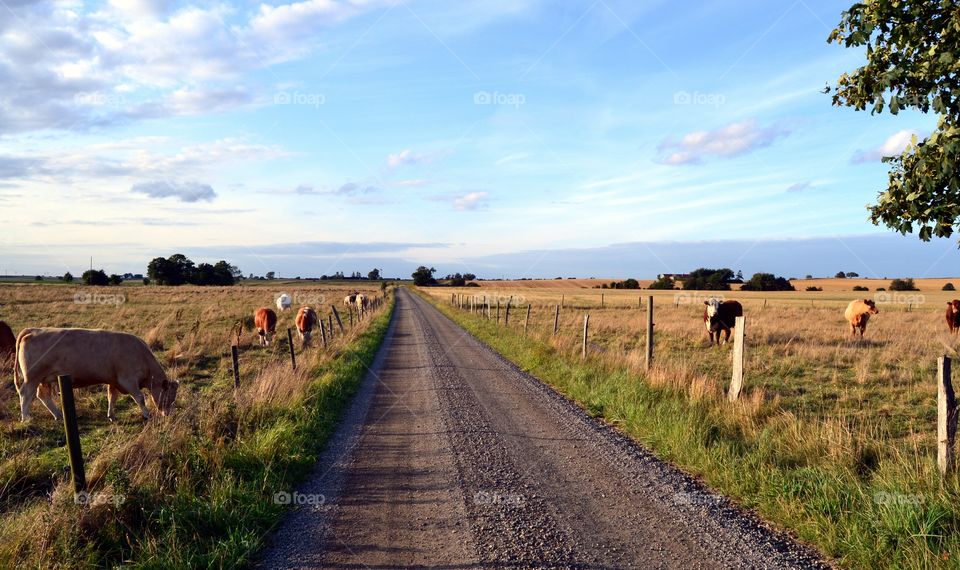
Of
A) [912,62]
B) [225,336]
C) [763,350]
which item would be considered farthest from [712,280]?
[912,62]

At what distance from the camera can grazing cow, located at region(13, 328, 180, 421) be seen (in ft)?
30.0

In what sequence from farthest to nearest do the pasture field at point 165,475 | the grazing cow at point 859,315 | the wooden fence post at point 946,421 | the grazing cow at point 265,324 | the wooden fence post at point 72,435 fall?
the grazing cow at point 859,315, the grazing cow at point 265,324, the wooden fence post at point 946,421, the wooden fence post at point 72,435, the pasture field at point 165,475

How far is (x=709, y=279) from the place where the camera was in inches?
4176

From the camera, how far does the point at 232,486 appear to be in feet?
17.5

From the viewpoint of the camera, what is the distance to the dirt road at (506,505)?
171 inches

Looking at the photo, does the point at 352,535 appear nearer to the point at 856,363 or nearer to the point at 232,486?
the point at 232,486

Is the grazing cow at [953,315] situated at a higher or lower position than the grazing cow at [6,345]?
higher

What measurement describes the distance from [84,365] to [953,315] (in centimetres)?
3001

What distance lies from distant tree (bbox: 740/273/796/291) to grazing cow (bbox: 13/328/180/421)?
4158 inches

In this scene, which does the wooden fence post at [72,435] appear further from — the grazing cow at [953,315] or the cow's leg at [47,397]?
the grazing cow at [953,315]

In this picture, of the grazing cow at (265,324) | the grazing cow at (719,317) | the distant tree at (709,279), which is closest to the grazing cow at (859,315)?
the grazing cow at (719,317)

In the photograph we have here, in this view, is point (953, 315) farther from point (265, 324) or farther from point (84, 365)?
point (84, 365)

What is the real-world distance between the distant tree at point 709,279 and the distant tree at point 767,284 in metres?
3.42

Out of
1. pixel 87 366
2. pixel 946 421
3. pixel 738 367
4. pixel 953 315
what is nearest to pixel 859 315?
pixel 953 315
